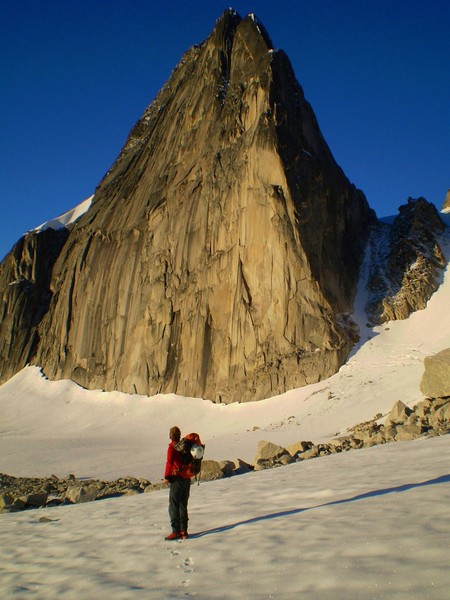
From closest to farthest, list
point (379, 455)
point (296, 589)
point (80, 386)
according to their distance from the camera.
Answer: point (296, 589) → point (379, 455) → point (80, 386)

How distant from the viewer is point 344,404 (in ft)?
72.5

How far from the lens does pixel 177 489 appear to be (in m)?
6.09

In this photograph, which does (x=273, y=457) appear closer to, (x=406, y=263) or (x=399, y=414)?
(x=399, y=414)

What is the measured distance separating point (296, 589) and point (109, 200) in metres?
45.5

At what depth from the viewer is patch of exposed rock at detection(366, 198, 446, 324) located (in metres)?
30.5

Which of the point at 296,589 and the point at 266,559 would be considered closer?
the point at 296,589

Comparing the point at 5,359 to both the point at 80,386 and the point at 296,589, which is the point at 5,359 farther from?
the point at 296,589

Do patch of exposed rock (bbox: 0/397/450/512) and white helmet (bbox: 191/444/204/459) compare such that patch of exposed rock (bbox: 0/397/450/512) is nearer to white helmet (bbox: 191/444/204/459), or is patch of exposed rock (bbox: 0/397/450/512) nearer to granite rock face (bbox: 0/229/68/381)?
white helmet (bbox: 191/444/204/459)

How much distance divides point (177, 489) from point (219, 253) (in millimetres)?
27032

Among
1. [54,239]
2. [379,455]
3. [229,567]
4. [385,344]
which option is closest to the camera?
[229,567]

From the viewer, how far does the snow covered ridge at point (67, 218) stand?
169ft

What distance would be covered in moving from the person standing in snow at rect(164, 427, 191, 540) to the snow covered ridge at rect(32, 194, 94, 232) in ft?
160

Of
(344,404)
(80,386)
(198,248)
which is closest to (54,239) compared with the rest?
(80,386)

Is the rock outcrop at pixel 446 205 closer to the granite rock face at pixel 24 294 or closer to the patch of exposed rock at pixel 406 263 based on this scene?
the patch of exposed rock at pixel 406 263
